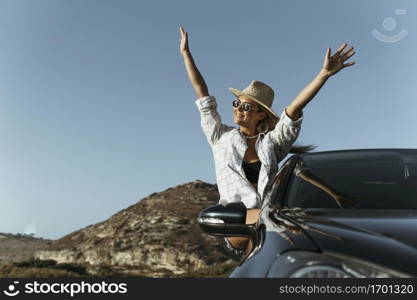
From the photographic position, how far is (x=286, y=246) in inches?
75.7

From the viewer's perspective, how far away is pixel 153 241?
3114 cm

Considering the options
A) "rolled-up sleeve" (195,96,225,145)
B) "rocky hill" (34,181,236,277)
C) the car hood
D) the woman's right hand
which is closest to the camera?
the car hood

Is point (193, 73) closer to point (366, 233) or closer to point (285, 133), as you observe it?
point (285, 133)

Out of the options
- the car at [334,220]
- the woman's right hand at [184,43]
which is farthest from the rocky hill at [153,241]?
the car at [334,220]

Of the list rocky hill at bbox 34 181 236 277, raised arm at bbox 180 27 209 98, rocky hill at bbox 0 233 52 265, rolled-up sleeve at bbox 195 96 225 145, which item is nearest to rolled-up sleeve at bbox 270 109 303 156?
rolled-up sleeve at bbox 195 96 225 145

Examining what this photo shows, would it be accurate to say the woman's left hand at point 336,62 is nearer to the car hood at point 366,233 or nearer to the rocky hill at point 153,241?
the car hood at point 366,233

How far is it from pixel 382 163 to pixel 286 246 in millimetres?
1869

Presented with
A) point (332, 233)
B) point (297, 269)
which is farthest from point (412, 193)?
point (297, 269)

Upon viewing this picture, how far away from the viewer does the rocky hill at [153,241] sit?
1136 inches

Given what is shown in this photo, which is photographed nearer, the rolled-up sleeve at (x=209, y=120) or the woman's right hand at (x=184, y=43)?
the rolled-up sleeve at (x=209, y=120)

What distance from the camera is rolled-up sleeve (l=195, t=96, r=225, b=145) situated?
4.71m

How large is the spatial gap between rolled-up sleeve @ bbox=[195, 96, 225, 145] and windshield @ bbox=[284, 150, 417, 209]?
1.39 m

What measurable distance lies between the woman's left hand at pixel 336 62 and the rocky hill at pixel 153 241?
24.2 meters

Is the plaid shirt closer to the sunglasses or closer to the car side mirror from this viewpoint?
the sunglasses
